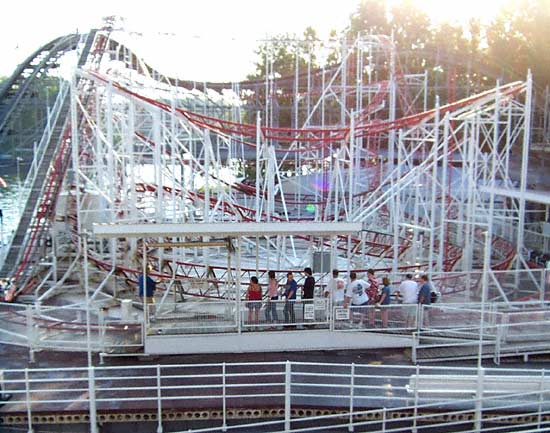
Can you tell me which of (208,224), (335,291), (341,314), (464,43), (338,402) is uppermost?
(464,43)

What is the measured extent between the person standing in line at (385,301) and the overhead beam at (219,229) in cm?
138

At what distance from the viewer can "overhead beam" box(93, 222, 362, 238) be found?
10648 mm

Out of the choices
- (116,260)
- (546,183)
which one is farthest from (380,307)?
(546,183)

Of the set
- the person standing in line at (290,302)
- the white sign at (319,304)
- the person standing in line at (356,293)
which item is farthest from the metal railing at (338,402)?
the person standing in line at (356,293)

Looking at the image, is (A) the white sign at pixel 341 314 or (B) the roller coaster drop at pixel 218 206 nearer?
(A) the white sign at pixel 341 314

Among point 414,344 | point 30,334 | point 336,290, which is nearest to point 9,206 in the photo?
point 30,334

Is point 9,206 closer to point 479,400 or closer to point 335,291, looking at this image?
point 335,291

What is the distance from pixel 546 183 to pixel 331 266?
67.9 feet

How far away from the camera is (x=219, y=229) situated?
1092cm

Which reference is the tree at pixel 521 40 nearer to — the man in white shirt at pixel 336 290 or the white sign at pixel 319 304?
the man in white shirt at pixel 336 290

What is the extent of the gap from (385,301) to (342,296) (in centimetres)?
87

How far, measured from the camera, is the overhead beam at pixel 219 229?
1065cm

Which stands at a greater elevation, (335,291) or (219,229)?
(219,229)

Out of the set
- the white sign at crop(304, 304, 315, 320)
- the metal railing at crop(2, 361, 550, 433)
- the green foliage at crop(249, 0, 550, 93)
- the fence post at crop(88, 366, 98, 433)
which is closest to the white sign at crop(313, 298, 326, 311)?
the white sign at crop(304, 304, 315, 320)
